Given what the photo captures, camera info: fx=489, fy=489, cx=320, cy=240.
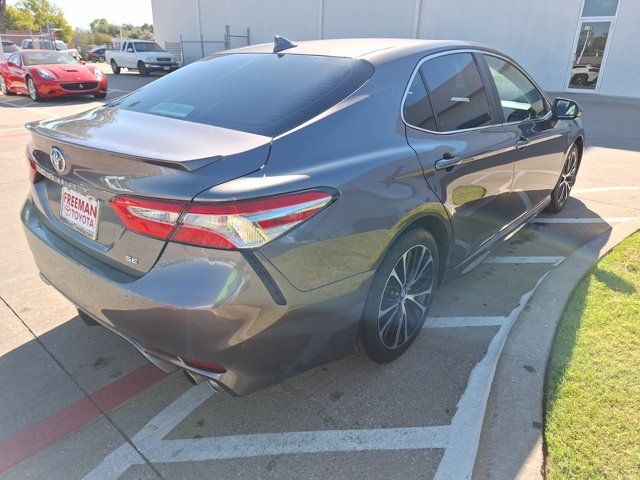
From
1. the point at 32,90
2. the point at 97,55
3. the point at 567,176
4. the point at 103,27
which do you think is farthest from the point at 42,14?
the point at 567,176

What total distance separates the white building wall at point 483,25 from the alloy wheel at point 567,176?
44.5 ft

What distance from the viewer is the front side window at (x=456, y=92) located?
9.43 ft

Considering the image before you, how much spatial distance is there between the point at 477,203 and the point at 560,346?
990 millimetres

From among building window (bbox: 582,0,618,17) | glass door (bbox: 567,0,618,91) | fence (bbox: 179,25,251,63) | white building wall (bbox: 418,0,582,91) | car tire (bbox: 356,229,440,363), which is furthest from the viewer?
fence (bbox: 179,25,251,63)

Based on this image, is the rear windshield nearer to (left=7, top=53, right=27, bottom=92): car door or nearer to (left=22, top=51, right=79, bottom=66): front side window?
(left=22, top=51, right=79, bottom=66): front side window

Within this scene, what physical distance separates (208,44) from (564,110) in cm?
2877

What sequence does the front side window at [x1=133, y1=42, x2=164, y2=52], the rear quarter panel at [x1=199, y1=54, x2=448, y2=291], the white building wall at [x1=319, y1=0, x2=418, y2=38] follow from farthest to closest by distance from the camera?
the front side window at [x1=133, y1=42, x2=164, y2=52] < the white building wall at [x1=319, y1=0, x2=418, y2=38] < the rear quarter panel at [x1=199, y1=54, x2=448, y2=291]

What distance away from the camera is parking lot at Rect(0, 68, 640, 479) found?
7.11 feet

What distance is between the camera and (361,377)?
107 inches

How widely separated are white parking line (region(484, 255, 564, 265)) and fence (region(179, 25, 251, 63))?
84.3 feet

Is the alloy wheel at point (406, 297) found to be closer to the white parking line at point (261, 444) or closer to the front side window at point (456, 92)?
the white parking line at point (261, 444)

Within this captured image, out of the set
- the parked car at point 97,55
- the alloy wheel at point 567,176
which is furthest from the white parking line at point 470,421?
the parked car at point 97,55

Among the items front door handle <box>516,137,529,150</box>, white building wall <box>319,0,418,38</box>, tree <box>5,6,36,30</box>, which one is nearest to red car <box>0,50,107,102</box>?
white building wall <box>319,0,418,38</box>

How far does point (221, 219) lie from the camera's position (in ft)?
5.94
